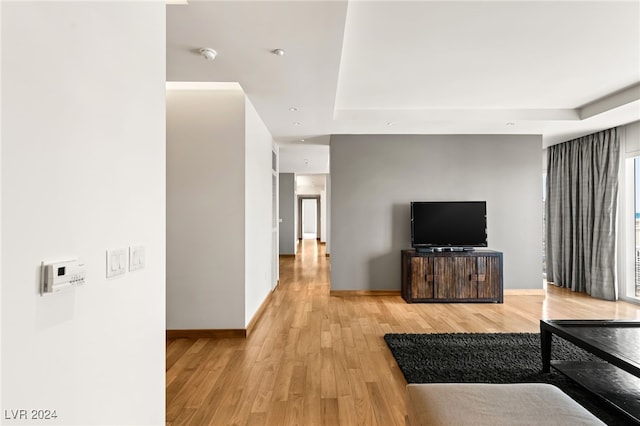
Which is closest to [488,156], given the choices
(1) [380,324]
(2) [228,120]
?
(1) [380,324]

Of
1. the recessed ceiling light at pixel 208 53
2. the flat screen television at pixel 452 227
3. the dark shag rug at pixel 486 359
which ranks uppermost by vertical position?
the recessed ceiling light at pixel 208 53

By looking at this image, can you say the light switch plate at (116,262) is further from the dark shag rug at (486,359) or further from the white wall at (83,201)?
the dark shag rug at (486,359)

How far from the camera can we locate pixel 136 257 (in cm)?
133

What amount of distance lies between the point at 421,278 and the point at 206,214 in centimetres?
306

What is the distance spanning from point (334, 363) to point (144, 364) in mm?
1753

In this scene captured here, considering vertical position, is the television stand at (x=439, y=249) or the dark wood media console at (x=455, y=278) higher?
the television stand at (x=439, y=249)

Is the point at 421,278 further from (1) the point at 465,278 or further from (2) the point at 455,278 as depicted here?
(1) the point at 465,278

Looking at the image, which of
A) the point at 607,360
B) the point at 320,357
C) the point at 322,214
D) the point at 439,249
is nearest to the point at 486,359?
the point at 607,360

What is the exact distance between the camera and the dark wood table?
192cm

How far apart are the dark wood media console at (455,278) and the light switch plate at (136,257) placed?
4015mm

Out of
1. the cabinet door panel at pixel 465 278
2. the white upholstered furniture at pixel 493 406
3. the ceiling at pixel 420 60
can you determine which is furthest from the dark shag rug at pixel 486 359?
the ceiling at pixel 420 60

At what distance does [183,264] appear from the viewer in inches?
135

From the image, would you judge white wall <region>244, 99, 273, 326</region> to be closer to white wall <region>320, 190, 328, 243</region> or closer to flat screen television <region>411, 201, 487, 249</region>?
flat screen television <region>411, 201, 487, 249</region>

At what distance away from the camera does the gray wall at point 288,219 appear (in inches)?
400
